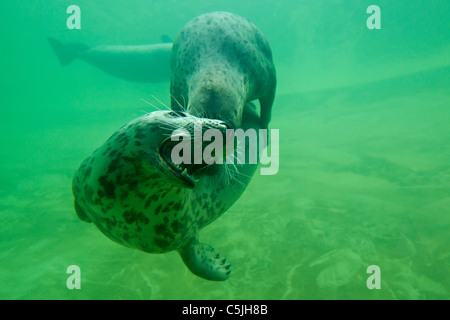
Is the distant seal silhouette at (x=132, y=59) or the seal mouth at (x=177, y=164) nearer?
the seal mouth at (x=177, y=164)

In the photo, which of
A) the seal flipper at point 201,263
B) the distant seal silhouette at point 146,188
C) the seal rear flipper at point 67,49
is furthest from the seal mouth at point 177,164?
the seal rear flipper at point 67,49

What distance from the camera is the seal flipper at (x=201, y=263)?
253 centimetres

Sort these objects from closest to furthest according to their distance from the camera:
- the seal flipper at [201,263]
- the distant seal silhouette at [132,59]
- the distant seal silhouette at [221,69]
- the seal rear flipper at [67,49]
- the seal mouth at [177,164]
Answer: the seal mouth at [177,164] → the distant seal silhouette at [221,69] → the seal flipper at [201,263] → the distant seal silhouette at [132,59] → the seal rear flipper at [67,49]

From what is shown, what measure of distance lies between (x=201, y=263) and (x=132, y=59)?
10699mm

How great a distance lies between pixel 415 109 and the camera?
10297mm

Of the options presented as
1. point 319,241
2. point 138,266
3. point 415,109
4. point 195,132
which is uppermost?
point 195,132

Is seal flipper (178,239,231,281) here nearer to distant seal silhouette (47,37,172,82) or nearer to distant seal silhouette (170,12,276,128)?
distant seal silhouette (170,12,276,128)

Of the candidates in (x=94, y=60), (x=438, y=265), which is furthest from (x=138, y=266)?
(x=94, y=60)

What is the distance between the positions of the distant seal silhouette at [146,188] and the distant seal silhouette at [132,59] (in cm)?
937

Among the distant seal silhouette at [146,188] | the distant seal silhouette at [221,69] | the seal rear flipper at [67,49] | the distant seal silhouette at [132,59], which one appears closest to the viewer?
the distant seal silhouette at [146,188]

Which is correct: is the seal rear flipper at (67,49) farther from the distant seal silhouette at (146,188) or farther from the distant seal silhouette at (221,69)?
the distant seal silhouette at (146,188)

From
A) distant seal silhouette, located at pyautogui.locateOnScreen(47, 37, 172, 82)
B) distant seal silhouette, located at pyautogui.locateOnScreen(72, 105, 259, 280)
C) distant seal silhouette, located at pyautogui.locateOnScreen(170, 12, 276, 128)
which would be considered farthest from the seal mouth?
distant seal silhouette, located at pyautogui.locateOnScreen(47, 37, 172, 82)
